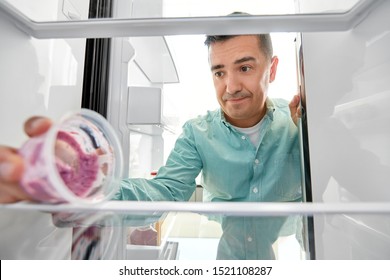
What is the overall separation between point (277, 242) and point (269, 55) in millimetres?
716

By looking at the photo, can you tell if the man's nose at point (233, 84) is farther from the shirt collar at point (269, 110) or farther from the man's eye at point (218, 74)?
the shirt collar at point (269, 110)

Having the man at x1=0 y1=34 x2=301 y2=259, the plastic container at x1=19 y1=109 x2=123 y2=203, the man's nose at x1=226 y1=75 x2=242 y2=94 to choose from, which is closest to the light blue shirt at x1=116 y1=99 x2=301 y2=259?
the man at x1=0 y1=34 x2=301 y2=259

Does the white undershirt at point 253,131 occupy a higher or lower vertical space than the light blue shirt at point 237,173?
higher

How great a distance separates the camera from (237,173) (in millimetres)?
974

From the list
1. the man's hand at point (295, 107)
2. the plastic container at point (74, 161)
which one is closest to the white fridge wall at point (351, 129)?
the man's hand at point (295, 107)

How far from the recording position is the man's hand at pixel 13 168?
406 mm

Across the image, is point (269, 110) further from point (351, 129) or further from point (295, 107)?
point (351, 129)

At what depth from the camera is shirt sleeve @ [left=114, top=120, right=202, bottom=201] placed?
2.75ft

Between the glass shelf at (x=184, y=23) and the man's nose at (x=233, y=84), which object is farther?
the man's nose at (x=233, y=84)

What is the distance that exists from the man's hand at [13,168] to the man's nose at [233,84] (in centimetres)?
71

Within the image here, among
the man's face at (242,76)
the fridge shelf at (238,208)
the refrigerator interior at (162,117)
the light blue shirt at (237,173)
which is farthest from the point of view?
the man's face at (242,76)

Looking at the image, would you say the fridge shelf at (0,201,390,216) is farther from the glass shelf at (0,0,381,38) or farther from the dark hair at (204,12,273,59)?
the dark hair at (204,12,273,59)

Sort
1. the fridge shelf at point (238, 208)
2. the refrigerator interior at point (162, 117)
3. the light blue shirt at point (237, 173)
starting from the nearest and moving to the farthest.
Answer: the fridge shelf at point (238, 208)
the refrigerator interior at point (162, 117)
the light blue shirt at point (237, 173)

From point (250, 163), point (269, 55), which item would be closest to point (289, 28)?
point (269, 55)
